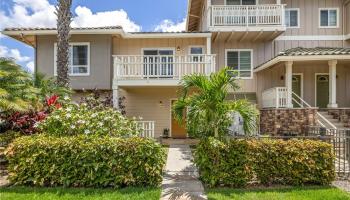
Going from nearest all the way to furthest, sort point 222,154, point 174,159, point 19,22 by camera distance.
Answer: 1. point 222,154
2. point 174,159
3. point 19,22

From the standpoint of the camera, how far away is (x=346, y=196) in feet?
21.4

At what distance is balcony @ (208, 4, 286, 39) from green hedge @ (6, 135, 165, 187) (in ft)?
35.9

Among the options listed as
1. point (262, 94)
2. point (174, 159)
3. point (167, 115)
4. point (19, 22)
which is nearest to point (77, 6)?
point (19, 22)

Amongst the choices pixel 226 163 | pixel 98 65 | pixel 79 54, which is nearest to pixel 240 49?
pixel 98 65

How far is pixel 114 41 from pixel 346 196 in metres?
14.1

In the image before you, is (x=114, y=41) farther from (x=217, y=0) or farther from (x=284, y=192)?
(x=284, y=192)

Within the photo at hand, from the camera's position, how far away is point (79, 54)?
54.3 ft

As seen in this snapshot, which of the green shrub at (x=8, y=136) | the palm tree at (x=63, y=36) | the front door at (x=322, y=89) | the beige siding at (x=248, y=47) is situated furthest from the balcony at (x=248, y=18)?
the green shrub at (x=8, y=136)

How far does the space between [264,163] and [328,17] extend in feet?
47.7

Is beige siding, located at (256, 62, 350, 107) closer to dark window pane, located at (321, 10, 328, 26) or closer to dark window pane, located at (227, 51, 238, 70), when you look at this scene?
dark window pane, located at (227, 51, 238, 70)

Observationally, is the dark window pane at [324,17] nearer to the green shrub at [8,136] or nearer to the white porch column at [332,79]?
the white porch column at [332,79]

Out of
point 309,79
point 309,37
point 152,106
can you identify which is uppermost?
point 309,37

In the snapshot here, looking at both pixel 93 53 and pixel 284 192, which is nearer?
pixel 284 192

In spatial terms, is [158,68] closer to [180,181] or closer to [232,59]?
[232,59]
